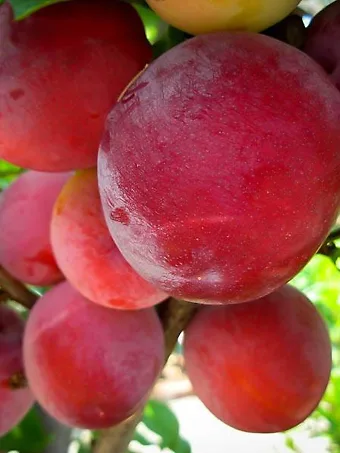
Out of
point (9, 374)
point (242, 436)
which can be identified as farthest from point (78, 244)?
point (242, 436)

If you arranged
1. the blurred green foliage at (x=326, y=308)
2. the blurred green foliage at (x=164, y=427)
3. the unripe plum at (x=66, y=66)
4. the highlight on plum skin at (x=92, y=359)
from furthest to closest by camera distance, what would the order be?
the blurred green foliage at (x=326, y=308), the blurred green foliage at (x=164, y=427), the highlight on plum skin at (x=92, y=359), the unripe plum at (x=66, y=66)

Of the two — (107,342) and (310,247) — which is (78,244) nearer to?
(107,342)

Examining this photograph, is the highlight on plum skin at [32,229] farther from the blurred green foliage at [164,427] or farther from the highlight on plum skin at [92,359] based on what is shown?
the blurred green foliage at [164,427]

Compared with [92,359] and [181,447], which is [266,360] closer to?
[92,359]

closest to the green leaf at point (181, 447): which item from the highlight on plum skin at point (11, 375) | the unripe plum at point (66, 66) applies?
the highlight on plum skin at point (11, 375)

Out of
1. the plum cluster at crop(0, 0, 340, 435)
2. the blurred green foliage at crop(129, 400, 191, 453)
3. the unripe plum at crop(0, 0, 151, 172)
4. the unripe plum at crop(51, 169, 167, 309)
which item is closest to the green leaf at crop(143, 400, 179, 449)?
the blurred green foliage at crop(129, 400, 191, 453)

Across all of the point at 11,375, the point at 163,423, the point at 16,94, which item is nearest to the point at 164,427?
the point at 163,423
